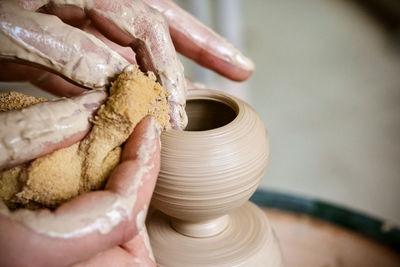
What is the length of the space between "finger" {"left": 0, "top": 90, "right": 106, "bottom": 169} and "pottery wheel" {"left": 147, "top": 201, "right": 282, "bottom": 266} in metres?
0.42

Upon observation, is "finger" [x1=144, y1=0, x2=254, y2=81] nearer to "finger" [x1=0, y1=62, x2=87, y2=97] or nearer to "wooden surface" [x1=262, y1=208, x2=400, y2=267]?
"finger" [x1=0, y1=62, x2=87, y2=97]

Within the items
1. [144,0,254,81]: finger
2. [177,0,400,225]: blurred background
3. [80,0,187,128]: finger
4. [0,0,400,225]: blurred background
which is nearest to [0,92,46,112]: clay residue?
[80,0,187,128]: finger

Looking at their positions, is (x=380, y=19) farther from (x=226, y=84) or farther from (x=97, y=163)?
(x=97, y=163)

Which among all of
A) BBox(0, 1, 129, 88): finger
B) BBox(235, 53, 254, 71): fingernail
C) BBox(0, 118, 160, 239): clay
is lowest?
BBox(0, 118, 160, 239): clay

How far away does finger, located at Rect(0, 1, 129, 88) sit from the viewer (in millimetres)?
961

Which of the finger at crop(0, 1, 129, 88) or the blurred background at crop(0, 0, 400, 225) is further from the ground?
the finger at crop(0, 1, 129, 88)

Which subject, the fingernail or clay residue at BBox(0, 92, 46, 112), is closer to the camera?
clay residue at BBox(0, 92, 46, 112)

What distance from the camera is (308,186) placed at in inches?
108

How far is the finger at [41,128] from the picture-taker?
34.6 inches

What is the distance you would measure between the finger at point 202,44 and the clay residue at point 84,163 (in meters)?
0.50

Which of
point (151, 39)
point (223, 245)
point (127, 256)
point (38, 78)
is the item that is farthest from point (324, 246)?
point (38, 78)

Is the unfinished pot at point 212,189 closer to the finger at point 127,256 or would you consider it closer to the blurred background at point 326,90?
the finger at point 127,256

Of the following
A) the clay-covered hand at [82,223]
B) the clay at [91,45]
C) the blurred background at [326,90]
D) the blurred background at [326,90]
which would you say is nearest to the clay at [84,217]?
the clay-covered hand at [82,223]

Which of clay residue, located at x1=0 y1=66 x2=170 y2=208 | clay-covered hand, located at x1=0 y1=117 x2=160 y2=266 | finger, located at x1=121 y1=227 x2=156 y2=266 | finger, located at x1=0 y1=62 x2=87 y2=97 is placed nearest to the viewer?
clay-covered hand, located at x1=0 y1=117 x2=160 y2=266
